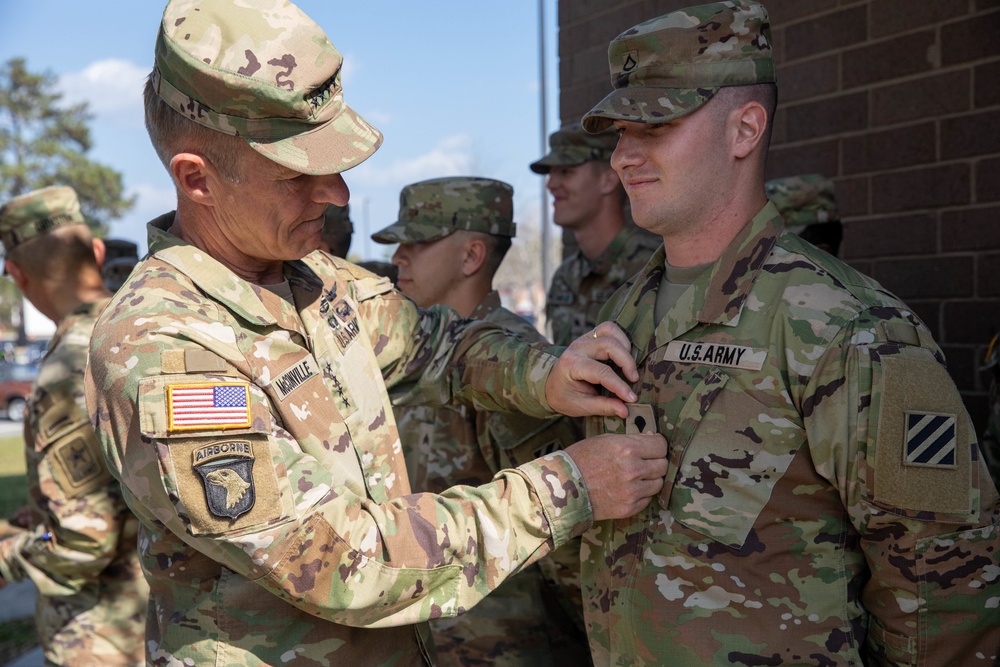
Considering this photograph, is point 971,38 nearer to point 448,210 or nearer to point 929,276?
point 929,276

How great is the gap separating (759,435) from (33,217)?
10.7 ft

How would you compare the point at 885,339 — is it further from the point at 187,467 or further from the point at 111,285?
the point at 111,285

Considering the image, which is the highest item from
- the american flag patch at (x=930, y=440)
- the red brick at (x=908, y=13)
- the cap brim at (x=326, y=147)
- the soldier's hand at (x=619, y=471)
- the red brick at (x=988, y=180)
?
the red brick at (x=908, y=13)

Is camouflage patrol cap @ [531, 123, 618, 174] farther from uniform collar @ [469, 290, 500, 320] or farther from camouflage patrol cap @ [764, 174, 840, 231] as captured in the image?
uniform collar @ [469, 290, 500, 320]

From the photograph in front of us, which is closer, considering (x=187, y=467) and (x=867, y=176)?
(x=187, y=467)

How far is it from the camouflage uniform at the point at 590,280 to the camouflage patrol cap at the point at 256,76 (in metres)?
3.08

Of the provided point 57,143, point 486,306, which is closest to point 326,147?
point 486,306

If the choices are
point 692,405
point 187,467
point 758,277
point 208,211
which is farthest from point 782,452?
point 208,211

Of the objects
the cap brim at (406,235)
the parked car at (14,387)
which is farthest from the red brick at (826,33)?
the parked car at (14,387)

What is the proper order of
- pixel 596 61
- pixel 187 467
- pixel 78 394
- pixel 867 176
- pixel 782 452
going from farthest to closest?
1. pixel 596 61
2. pixel 867 176
3. pixel 78 394
4. pixel 782 452
5. pixel 187 467

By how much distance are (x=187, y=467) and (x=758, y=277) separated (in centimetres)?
130

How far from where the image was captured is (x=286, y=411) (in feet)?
5.94

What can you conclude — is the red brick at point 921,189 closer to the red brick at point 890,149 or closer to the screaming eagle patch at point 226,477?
the red brick at point 890,149

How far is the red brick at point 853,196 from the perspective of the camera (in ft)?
13.3
